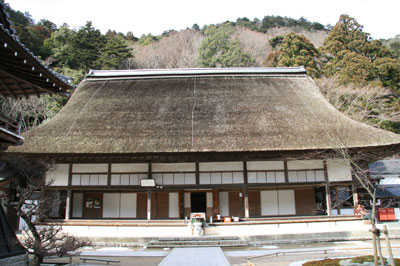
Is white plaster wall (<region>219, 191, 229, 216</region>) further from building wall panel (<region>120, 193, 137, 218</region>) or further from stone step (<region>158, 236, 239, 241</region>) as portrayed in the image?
building wall panel (<region>120, 193, 137, 218</region>)

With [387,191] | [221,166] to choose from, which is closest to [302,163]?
[221,166]

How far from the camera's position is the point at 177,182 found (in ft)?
47.0

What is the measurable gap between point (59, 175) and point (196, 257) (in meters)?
8.40

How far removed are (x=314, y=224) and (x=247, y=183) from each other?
3491 millimetres

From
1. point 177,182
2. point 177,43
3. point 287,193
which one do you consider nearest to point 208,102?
point 177,182

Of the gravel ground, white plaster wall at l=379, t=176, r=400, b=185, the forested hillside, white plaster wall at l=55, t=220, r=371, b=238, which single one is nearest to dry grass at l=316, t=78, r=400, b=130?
the forested hillside

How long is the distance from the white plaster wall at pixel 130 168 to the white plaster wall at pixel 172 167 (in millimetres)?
424

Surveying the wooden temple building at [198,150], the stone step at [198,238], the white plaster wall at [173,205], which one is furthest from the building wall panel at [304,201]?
the white plaster wall at [173,205]

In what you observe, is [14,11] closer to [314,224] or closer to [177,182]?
[177,182]

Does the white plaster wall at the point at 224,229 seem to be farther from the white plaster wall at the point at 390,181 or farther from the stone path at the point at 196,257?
the white plaster wall at the point at 390,181

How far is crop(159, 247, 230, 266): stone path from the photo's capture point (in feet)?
29.2

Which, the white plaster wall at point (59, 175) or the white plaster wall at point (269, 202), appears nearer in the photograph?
the white plaster wall at point (59, 175)

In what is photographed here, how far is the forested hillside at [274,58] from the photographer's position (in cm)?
2558

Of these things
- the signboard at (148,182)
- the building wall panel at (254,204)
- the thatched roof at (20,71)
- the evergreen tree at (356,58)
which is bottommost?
the building wall panel at (254,204)
